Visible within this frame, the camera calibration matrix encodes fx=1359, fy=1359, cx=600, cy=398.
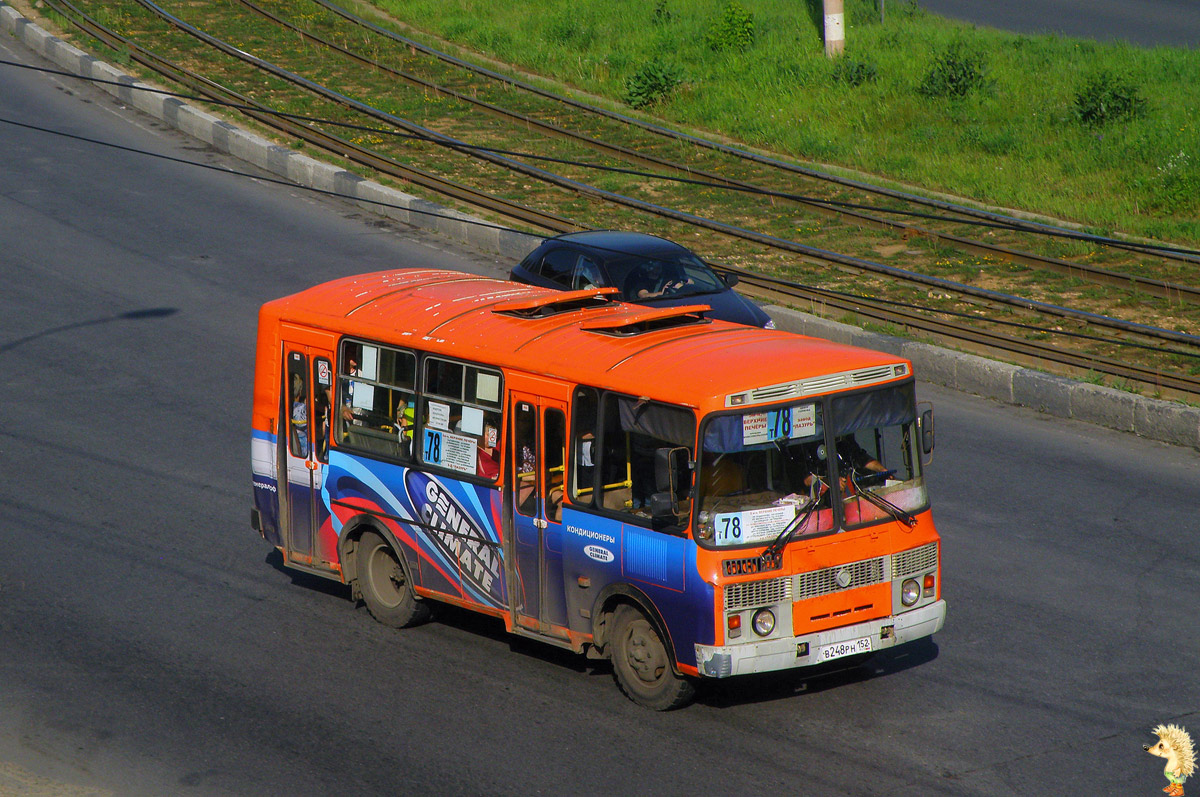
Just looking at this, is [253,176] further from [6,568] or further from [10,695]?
[10,695]

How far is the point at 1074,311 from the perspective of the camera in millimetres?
17109

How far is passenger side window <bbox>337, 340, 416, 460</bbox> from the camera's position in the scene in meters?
9.64

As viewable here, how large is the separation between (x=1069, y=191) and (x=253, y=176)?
46.7ft

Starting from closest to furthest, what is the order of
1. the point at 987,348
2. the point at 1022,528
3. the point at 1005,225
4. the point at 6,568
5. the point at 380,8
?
the point at 6,568 → the point at 1022,528 → the point at 987,348 → the point at 1005,225 → the point at 380,8

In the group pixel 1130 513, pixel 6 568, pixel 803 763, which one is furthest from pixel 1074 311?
pixel 6 568

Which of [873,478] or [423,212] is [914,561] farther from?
[423,212]

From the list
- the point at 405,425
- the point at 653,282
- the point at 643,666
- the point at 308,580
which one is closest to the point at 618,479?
the point at 643,666

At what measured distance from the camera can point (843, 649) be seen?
8180 millimetres

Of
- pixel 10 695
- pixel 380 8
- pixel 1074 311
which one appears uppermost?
pixel 380 8

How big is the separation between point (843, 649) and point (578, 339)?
8.53ft

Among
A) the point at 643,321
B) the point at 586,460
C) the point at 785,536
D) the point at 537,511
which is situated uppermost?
the point at 643,321

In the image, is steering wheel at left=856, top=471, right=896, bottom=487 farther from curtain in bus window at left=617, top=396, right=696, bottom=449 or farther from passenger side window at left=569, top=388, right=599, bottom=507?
passenger side window at left=569, top=388, right=599, bottom=507

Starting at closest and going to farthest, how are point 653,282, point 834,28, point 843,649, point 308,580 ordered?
point 843,649 → point 308,580 → point 653,282 → point 834,28

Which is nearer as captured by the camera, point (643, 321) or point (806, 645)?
point (806, 645)
